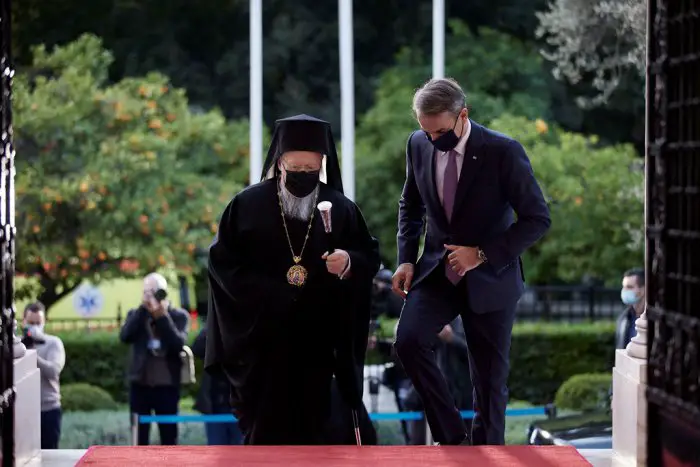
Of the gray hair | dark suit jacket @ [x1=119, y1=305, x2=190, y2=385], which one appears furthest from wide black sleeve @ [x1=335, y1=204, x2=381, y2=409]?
dark suit jacket @ [x1=119, y1=305, x2=190, y2=385]

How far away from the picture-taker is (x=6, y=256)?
688cm

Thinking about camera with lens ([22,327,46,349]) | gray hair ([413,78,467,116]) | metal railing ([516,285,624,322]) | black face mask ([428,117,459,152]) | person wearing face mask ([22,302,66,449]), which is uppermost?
gray hair ([413,78,467,116])

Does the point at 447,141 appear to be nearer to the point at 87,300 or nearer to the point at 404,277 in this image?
the point at 404,277

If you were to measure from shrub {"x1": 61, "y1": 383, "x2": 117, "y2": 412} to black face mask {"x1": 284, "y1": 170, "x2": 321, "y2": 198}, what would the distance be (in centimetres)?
1356

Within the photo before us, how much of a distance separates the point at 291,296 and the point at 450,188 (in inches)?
41.5

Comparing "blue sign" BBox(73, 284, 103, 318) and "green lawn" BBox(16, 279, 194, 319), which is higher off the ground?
"blue sign" BBox(73, 284, 103, 318)

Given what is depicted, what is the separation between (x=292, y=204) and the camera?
328 inches

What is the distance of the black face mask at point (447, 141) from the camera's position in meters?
7.72

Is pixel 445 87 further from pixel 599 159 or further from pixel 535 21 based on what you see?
pixel 535 21

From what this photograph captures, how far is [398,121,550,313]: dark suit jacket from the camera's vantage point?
777cm

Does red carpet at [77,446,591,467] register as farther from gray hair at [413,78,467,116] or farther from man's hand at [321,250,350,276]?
gray hair at [413,78,467,116]

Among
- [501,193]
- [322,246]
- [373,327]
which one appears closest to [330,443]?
[322,246]

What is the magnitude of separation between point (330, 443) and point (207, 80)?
69.8 feet

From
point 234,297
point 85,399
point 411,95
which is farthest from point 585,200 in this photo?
point 234,297
